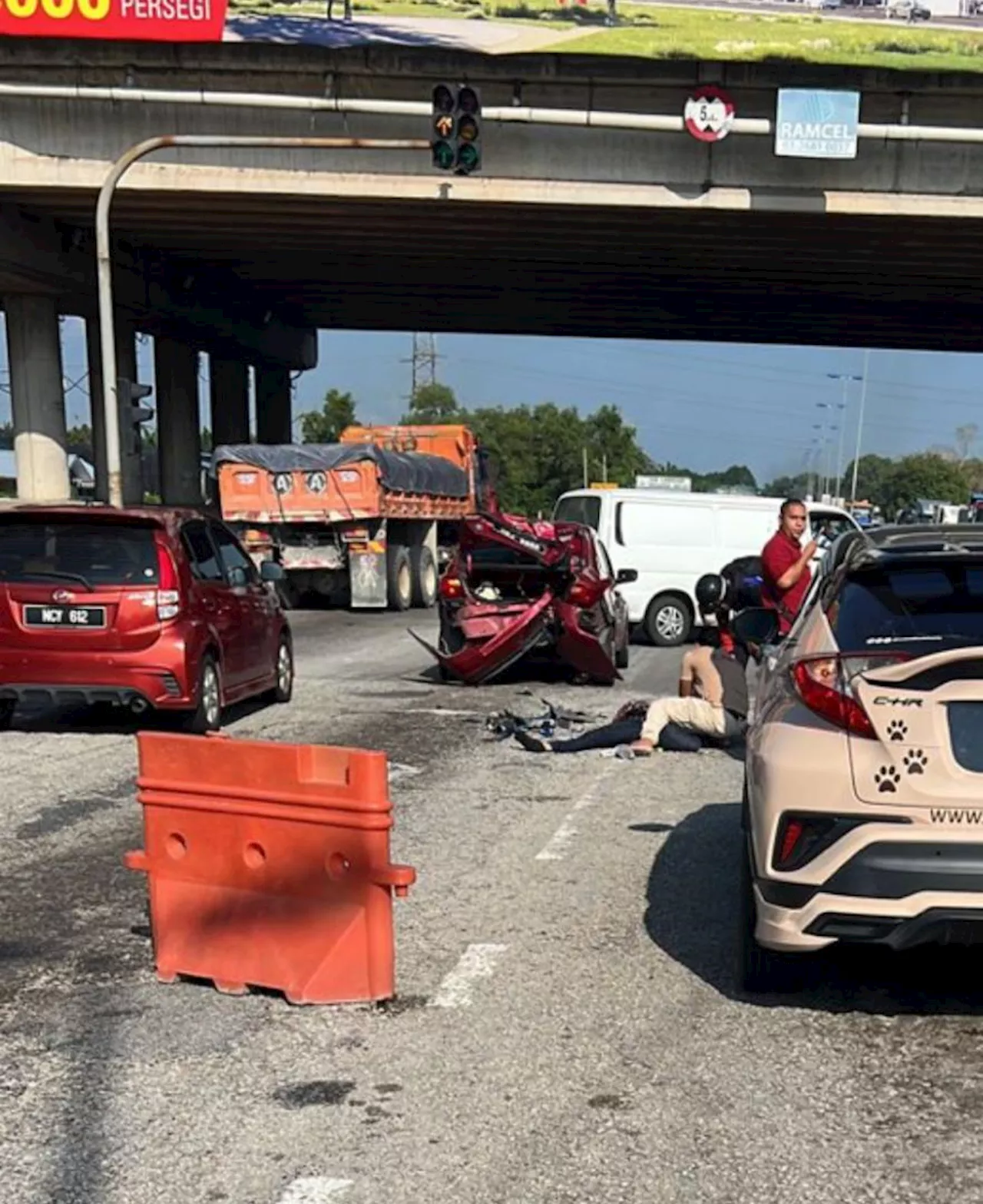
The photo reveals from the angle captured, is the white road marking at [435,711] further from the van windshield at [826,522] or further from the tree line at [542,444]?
the tree line at [542,444]

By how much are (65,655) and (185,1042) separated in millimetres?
5278

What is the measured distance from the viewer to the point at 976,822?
3703mm

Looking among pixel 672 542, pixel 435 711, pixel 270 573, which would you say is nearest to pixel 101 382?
pixel 672 542

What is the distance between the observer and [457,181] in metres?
24.3

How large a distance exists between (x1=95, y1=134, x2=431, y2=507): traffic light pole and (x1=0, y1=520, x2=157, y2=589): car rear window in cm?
732

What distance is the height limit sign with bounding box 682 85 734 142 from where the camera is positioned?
23.1 metres

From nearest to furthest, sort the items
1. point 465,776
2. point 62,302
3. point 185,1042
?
point 185,1042 < point 465,776 < point 62,302

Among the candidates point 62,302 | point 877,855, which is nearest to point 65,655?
point 877,855

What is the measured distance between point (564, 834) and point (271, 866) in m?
2.69

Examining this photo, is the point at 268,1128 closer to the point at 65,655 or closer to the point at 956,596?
the point at 956,596

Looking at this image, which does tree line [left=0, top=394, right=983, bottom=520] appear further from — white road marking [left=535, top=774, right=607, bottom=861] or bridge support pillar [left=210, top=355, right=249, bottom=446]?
white road marking [left=535, top=774, right=607, bottom=861]

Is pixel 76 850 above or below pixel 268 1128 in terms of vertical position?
below

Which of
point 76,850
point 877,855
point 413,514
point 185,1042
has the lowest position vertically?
point 413,514

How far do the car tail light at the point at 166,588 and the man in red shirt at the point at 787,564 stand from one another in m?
4.41
